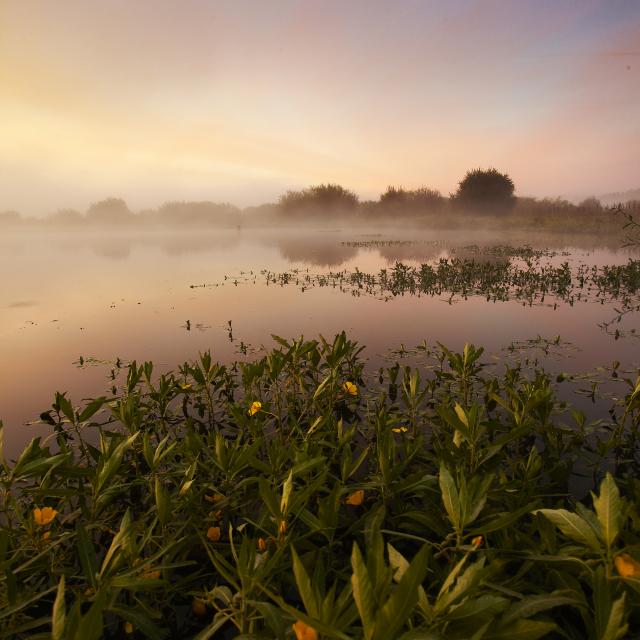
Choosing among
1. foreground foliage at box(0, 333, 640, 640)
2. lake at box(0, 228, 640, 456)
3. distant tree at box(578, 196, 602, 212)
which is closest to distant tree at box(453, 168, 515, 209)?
distant tree at box(578, 196, 602, 212)

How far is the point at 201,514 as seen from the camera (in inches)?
95.7

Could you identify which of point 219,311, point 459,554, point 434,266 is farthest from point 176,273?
point 459,554

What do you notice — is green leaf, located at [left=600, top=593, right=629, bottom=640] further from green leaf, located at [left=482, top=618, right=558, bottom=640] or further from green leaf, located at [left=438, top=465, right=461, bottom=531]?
green leaf, located at [left=438, top=465, right=461, bottom=531]

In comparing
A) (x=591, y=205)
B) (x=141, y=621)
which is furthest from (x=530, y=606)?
(x=591, y=205)

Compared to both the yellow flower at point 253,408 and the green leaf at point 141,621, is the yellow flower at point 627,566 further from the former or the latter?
the yellow flower at point 253,408

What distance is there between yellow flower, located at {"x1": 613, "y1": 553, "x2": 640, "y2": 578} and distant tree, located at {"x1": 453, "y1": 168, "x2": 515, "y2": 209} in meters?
59.9

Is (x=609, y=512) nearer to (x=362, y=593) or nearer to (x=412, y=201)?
(x=362, y=593)

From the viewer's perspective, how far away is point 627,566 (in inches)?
49.7

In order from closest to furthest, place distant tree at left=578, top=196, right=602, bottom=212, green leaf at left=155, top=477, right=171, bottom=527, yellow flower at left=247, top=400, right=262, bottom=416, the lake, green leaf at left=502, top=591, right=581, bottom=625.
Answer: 1. green leaf at left=502, top=591, right=581, bottom=625
2. green leaf at left=155, top=477, right=171, bottom=527
3. yellow flower at left=247, top=400, right=262, bottom=416
4. the lake
5. distant tree at left=578, top=196, right=602, bottom=212

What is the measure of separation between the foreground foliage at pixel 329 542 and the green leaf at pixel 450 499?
1cm

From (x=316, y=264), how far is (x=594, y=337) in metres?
13.3

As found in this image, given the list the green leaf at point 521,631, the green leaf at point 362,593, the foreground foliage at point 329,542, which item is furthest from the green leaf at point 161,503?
the green leaf at point 521,631

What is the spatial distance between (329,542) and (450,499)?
2.21 feet

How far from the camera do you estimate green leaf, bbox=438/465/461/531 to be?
4.86 feet
